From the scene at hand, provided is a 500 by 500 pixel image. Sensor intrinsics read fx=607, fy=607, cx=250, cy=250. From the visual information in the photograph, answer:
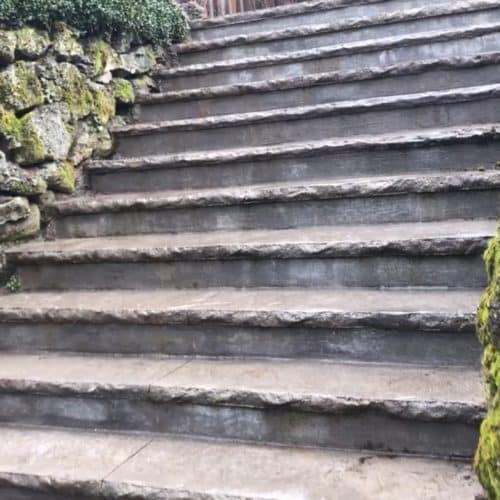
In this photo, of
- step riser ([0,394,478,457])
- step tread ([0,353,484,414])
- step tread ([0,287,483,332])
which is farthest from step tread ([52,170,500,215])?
step riser ([0,394,478,457])

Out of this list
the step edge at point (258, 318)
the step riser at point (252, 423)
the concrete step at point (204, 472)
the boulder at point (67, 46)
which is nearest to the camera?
the concrete step at point (204, 472)

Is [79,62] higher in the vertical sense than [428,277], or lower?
higher

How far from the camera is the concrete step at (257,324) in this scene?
1716mm

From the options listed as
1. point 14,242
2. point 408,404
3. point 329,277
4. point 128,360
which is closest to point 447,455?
point 408,404

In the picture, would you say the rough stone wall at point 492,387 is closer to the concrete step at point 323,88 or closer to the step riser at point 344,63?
the concrete step at point 323,88

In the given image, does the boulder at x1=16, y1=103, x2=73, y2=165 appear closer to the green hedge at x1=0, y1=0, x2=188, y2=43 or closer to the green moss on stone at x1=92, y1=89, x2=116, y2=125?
the green moss on stone at x1=92, y1=89, x2=116, y2=125

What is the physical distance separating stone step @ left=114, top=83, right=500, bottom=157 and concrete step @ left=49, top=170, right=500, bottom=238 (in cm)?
38

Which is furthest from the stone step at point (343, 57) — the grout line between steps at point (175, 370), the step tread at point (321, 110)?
the grout line between steps at point (175, 370)

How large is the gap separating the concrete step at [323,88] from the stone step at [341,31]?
543mm

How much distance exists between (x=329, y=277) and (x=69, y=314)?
908 mm

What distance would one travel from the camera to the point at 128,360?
2.01 m

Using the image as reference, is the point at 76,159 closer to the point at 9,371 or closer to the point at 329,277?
the point at 9,371

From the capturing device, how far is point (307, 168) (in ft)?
8.59

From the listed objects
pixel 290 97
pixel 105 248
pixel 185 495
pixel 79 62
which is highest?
pixel 79 62
